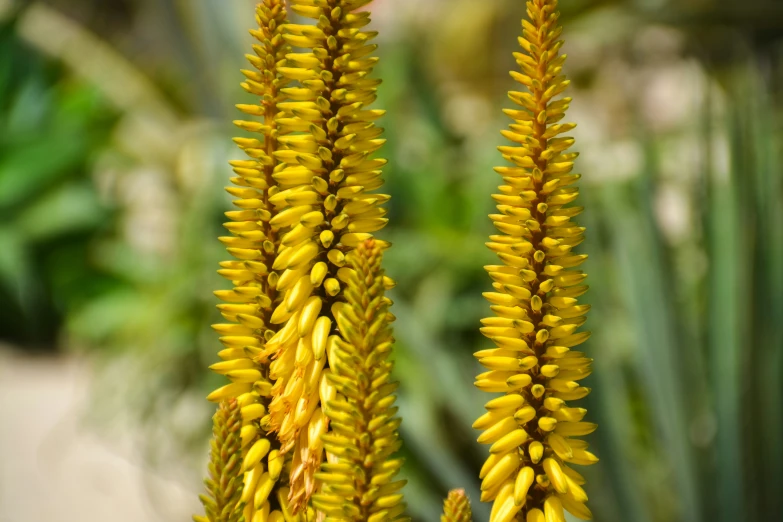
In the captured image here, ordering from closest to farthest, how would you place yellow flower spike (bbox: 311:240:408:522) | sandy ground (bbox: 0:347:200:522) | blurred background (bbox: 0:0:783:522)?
yellow flower spike (bbox: 311:240:408:522) < blurred background (bbox: 0:0:783:522) < sandy ground (bbox: 0:347:200:522)

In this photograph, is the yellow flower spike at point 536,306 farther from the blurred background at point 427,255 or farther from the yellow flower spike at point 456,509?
the blurred background at point 427,255

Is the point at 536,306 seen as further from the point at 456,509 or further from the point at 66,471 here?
the point at 66,471

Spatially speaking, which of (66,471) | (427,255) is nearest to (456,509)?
(427,255)

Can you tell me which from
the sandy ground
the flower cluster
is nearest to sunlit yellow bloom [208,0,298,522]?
the flower cluster

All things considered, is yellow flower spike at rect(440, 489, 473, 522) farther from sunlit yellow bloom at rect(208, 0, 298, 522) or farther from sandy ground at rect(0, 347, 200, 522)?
sandy ground at rect(0, 347, 200, 522)

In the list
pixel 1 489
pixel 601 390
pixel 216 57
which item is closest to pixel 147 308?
pixel 1 489

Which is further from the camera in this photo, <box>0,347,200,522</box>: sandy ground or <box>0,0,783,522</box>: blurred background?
<box>0,347,200,522</box>: sandy ground
